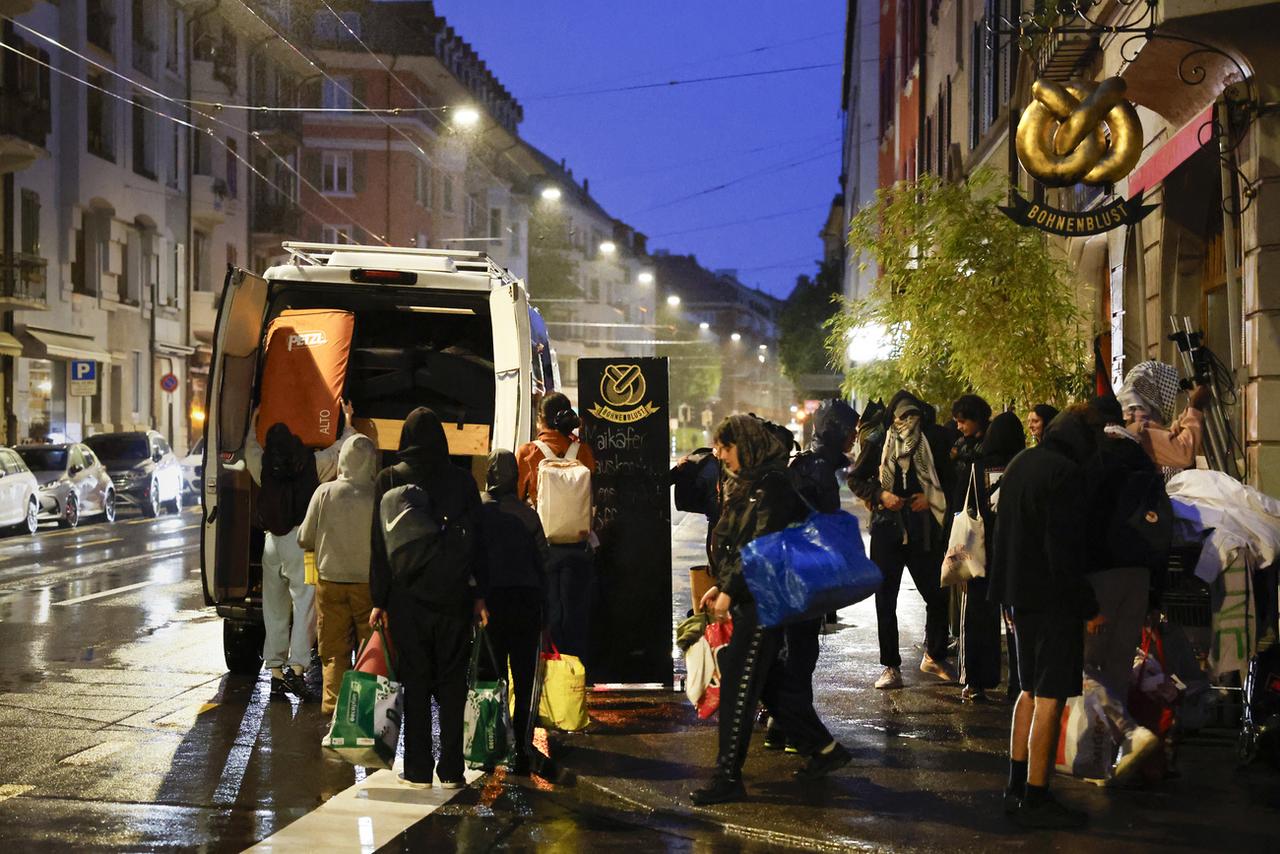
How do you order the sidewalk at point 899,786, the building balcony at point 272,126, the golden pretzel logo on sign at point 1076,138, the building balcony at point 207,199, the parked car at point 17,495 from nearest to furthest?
the sidewalk at point 899,786 < the golden pretzel logo on sign at point 1076,138 < the parked car at point 17,495 < the building balcony at point 207,199 < the building balcony at point 272,126

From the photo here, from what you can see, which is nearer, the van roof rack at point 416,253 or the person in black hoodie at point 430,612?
the person in black hoodie at point 430,612

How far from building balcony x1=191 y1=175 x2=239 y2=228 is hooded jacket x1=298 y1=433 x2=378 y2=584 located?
40.5m

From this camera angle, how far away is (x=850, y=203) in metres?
71.1

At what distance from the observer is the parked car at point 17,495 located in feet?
81.6

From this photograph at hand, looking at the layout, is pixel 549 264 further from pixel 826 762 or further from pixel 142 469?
pixel 826 762

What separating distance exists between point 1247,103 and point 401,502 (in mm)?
6667

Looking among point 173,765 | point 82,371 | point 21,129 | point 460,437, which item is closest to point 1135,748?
point 173,765

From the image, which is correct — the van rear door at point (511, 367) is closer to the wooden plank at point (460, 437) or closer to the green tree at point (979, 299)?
the wooden plank at point (460, 437)

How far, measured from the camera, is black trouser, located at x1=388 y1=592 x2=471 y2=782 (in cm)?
737

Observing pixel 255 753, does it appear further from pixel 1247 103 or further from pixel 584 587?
pixel 1247 103

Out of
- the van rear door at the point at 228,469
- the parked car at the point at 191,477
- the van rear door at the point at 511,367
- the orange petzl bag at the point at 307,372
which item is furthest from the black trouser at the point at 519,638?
the parked car at the point at 191,477

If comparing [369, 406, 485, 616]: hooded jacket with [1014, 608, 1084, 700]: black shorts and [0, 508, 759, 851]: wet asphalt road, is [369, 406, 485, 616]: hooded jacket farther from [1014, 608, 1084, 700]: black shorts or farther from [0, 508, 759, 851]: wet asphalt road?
[1014, 608, 1084, 700]: black shorts

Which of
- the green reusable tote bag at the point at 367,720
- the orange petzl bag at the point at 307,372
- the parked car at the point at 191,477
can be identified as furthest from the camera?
the parked car at the point at 191,477

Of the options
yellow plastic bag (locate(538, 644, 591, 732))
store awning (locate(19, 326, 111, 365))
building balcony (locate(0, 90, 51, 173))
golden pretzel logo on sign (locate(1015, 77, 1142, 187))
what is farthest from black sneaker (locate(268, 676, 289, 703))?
store awning (locate(19, 326, 111, 365))
